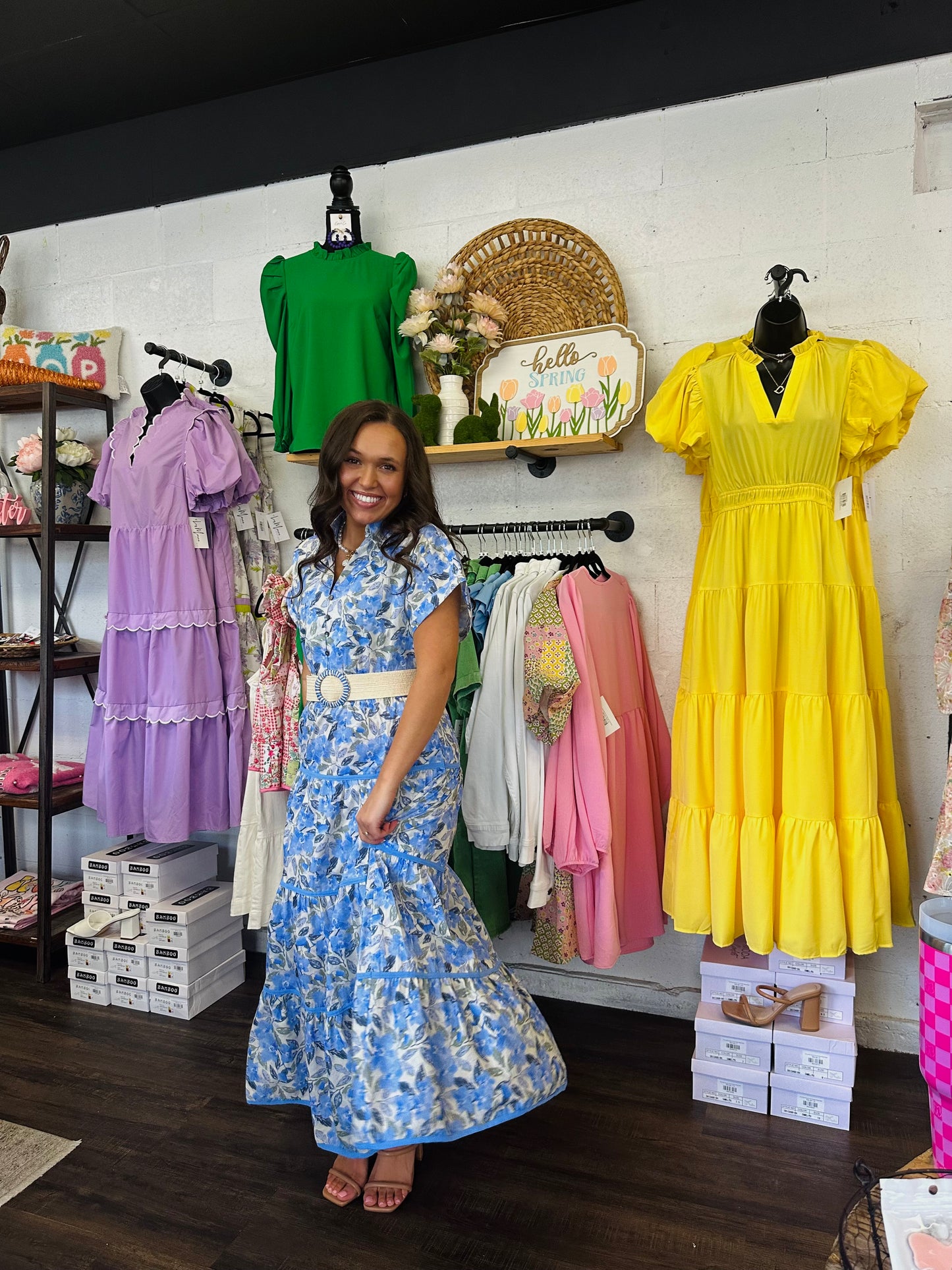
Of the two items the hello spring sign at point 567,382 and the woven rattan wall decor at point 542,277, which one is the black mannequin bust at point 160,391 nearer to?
the woven rattan wall decor at point 542,277

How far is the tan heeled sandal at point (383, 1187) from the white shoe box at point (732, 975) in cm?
87

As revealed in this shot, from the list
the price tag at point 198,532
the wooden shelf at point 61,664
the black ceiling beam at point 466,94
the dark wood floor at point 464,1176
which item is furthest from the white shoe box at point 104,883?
the black ceiling beam at point 466,94

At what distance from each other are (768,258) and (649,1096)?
7.58ft

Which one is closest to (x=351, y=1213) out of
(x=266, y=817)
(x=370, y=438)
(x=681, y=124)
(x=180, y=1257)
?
(x=180, y=1257)

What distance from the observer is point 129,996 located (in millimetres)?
2945

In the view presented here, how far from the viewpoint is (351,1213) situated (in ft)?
6.34

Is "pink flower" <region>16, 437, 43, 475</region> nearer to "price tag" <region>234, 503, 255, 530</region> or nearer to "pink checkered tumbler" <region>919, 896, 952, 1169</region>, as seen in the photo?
"price tag" <region>234, 503, 255, 530</region>

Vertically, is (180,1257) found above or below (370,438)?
below

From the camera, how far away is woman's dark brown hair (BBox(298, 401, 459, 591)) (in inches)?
77.3

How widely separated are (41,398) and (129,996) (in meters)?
2.06

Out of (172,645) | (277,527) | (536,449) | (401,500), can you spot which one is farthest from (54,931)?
(536,449)

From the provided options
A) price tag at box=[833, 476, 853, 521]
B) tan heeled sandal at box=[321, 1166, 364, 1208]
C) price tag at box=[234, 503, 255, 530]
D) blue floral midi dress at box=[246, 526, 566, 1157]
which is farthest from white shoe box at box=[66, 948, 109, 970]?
price tag at box=[833, 476, 853, 521]

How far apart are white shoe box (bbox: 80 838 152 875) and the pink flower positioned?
139 centimetres

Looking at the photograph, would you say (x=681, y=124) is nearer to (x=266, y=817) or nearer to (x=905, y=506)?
(x=905, y=506)
